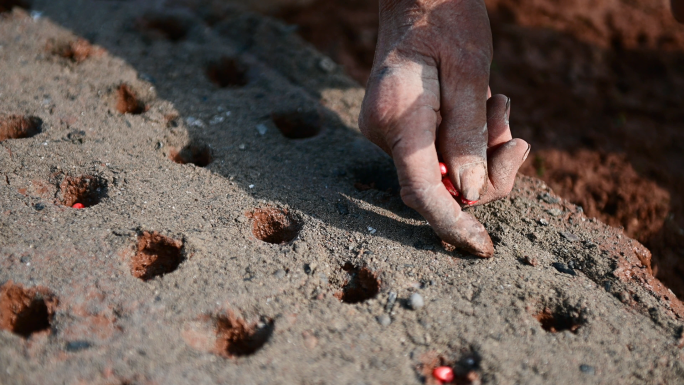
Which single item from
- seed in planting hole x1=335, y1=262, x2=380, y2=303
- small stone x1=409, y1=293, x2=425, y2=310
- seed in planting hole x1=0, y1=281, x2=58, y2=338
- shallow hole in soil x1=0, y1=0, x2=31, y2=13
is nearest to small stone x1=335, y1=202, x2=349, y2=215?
seed in planting hole x1=335, y1=262, x2=380, y2=303

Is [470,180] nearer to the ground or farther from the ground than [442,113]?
nearer to the ground

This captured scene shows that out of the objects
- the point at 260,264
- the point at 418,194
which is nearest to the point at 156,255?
the point at 260,264

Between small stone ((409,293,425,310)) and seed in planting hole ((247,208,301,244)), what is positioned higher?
small stone ((409,293,425,310))

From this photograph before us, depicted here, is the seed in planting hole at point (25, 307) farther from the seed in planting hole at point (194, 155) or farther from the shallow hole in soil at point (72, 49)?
the shallow hole in soil at point (72, 49)

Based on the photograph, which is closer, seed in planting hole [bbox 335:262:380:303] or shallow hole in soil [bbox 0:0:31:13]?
seed in planting hole [bbox 335:262:380:303]

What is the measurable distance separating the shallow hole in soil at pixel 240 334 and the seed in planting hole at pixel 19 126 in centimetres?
150

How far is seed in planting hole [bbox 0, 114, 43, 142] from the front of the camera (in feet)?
8.19

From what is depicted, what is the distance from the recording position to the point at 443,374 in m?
1.65

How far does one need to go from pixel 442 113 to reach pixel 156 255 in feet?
4.16

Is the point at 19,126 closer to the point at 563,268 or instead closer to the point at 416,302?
the point at 416,302

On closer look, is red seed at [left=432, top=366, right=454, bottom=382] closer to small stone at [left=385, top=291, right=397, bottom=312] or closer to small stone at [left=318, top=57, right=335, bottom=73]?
small stone at [left=385, top=291, right=397, bottom=312]

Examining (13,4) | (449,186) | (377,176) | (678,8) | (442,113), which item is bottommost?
(377,176)

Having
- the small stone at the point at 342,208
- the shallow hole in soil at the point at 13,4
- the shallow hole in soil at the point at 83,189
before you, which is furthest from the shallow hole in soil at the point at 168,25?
the small stone at the point at 342,208

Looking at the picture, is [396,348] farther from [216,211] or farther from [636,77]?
[636,77]
